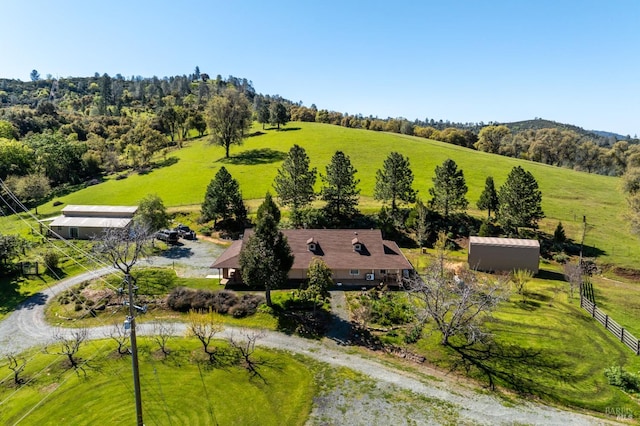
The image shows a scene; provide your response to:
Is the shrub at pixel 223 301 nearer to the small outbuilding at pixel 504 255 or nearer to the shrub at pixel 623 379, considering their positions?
the small outbuilding at pixel 504 255

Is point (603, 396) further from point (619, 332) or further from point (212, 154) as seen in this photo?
point (212, 154)

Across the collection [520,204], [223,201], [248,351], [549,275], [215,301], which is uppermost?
[520,204]

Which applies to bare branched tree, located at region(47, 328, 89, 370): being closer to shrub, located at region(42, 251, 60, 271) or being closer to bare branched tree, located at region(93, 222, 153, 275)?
bare branched tree, located at region(93, 222, 153, 275)

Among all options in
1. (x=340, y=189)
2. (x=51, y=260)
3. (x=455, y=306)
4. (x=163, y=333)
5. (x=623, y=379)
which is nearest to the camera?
(x=623, y=379)

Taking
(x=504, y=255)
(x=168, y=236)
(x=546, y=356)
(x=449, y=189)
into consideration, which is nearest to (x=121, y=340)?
(x=168, y=236)

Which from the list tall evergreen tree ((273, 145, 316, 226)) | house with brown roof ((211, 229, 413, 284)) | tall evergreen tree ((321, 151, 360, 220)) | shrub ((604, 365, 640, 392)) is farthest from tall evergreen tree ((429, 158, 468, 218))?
shrub ((604, 365, 640, 392))

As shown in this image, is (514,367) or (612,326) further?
(612,326)

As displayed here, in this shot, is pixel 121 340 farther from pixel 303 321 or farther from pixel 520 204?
pixel 520 204
